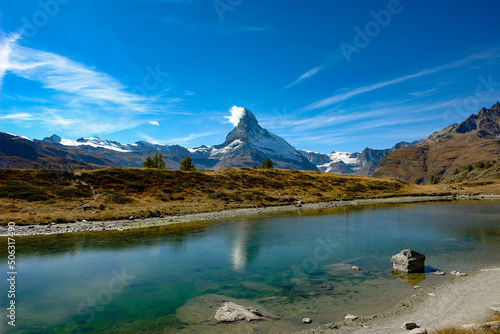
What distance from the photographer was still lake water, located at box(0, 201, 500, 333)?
Answer: 709 inches

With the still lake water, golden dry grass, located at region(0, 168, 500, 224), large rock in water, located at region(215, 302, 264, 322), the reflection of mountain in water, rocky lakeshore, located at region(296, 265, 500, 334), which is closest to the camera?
rocky lakeshore, located at region(296, 265, 500, 334)

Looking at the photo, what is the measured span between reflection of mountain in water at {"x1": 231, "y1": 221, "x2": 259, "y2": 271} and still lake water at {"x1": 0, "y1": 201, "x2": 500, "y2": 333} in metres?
0.16

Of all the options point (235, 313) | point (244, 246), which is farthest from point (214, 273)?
point (244, 246)

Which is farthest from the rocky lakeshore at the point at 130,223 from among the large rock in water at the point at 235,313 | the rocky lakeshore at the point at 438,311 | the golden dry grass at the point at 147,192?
the rocky lakeshore at the point at 438,311

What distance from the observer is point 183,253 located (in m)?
34.7

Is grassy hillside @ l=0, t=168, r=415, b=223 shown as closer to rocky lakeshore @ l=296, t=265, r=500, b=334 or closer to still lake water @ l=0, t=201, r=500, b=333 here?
still lake water @ l=0, t=201, r=500, b=333

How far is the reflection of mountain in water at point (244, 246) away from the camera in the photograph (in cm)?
3041

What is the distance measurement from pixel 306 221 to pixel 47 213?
5432 cm

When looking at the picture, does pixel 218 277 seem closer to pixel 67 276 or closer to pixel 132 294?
pixel 132 294

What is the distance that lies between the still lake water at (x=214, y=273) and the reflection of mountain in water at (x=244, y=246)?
158mm

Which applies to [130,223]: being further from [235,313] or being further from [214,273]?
[235,313]

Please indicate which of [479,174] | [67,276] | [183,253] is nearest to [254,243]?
[183,253]

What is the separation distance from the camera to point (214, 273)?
2689 centimetres

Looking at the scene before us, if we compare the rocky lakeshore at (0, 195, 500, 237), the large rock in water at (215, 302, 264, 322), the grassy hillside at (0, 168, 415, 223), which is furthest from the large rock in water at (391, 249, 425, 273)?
the grassy hillside at (0, 168, 415, 223)
